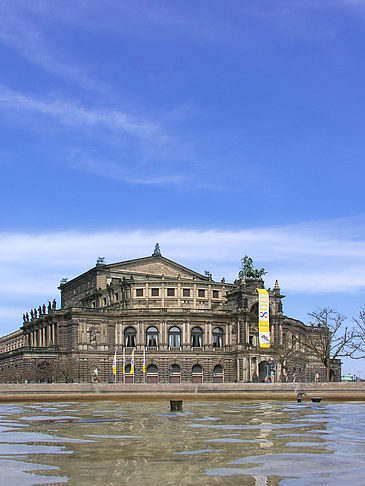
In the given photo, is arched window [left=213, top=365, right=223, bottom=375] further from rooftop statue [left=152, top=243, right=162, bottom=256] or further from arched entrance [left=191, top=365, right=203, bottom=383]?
rooftop statue [left=152, top=243, right=162, bottom=256]

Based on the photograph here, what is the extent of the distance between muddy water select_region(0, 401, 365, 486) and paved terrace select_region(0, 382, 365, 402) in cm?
4331

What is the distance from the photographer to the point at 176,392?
275 feet

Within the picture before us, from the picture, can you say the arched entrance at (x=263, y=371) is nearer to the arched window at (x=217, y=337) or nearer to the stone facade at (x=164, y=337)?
the stone facade at (x=164, y=337)

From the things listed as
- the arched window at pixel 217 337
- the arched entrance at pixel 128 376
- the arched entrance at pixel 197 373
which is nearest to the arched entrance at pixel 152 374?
the arched entrance at pixel 128 376

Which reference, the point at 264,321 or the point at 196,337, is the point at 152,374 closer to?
the point at 196,337

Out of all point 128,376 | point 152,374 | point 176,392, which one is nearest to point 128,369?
point 128,376

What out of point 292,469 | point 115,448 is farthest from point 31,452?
point 292,469

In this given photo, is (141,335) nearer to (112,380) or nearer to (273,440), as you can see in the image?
(112,380)

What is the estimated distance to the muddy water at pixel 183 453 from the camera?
17594 mm

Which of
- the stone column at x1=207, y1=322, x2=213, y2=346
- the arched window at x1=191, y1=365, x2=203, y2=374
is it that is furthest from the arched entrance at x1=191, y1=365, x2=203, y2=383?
the stone column at x1=207, y1=322, x2=213, y2=346

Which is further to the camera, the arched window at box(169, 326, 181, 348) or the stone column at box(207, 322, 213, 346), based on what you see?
the stone column at box(207, 322, 213, 346)

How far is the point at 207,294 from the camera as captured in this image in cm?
14025

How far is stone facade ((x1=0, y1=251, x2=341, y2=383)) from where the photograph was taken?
5007 inches

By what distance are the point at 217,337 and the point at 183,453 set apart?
11412 cm
